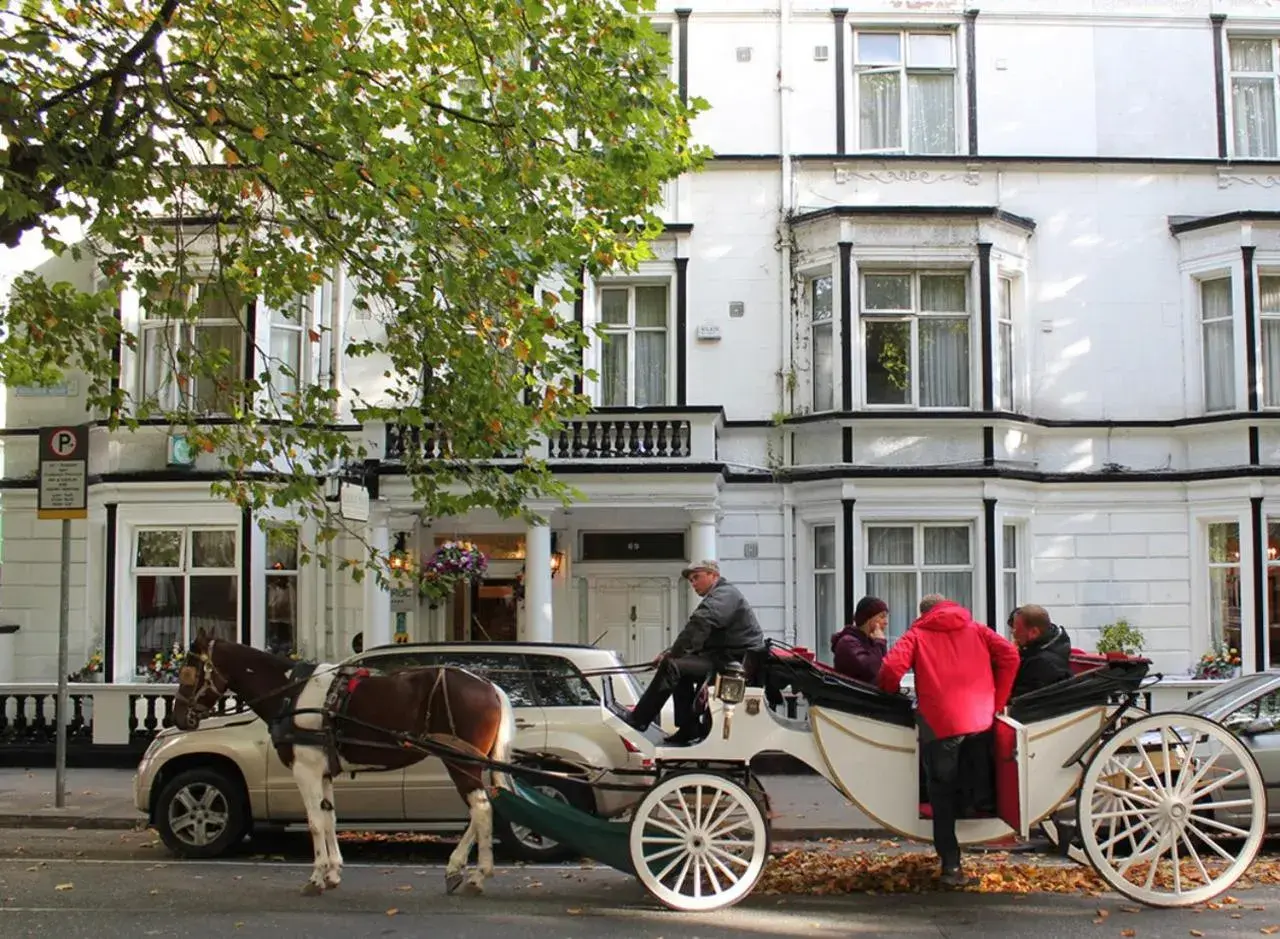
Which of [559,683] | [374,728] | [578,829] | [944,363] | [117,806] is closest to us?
[578,829]

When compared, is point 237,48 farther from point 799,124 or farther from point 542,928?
point 799,124

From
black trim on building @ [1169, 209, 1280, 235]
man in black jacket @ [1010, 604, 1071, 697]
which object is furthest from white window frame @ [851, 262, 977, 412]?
man in black jacket @ [1010, 604, 1071, 697]

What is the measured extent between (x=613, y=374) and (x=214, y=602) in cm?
662

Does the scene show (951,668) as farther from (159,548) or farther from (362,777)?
(159,548)

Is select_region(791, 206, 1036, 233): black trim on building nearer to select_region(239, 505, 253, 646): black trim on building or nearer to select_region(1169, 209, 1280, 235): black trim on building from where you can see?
select_region(1169, 209, 1280, 235): black trim on building

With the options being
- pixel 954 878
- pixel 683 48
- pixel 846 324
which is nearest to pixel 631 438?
pixel 846 324

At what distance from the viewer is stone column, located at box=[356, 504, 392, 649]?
17.0m

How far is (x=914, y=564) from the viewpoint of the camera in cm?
1805

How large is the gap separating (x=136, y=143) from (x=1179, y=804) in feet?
27.4

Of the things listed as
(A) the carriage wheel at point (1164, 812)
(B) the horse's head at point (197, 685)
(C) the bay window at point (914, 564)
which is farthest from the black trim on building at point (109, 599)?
(A) the carriage wheel at point (1164, 812)

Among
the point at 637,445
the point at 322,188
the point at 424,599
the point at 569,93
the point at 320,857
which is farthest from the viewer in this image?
the point at 424,599

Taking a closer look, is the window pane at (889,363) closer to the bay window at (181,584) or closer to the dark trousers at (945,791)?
the bay window at (181,584)

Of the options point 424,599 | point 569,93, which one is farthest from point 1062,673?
point 424,599

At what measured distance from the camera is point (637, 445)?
17.3 meters
